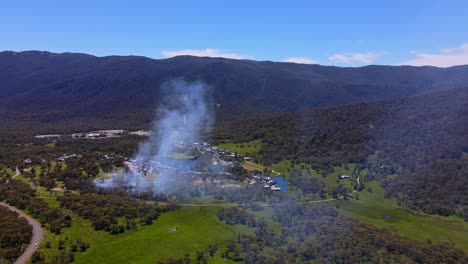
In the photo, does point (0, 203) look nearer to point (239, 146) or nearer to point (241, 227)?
point (241, 227)

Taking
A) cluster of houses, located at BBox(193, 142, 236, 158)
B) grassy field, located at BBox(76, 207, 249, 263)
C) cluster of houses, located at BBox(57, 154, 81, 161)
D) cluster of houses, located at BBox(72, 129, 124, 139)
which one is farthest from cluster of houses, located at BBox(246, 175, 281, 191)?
cluster of houses, located at BBox(72, 129, 124, 139)

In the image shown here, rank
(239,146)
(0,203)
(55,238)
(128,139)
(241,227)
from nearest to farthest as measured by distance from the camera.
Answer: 1. (55,238)
2. (241,227)
3. (0,203)
4. (239,146)
5. (128,139)

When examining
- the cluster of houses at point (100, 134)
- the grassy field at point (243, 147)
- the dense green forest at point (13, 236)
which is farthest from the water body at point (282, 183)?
the cluster of houses at point (100, 134)

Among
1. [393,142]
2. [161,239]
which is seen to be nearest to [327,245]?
[161,239]

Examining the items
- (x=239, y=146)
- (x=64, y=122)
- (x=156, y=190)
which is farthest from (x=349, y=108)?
(x=64, y=122)

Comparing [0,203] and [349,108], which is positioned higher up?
[349,108]

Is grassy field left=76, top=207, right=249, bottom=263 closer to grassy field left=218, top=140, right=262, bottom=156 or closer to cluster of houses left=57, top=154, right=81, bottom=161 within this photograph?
cluster of houses left=57, top=154, right=81, bottom=161
